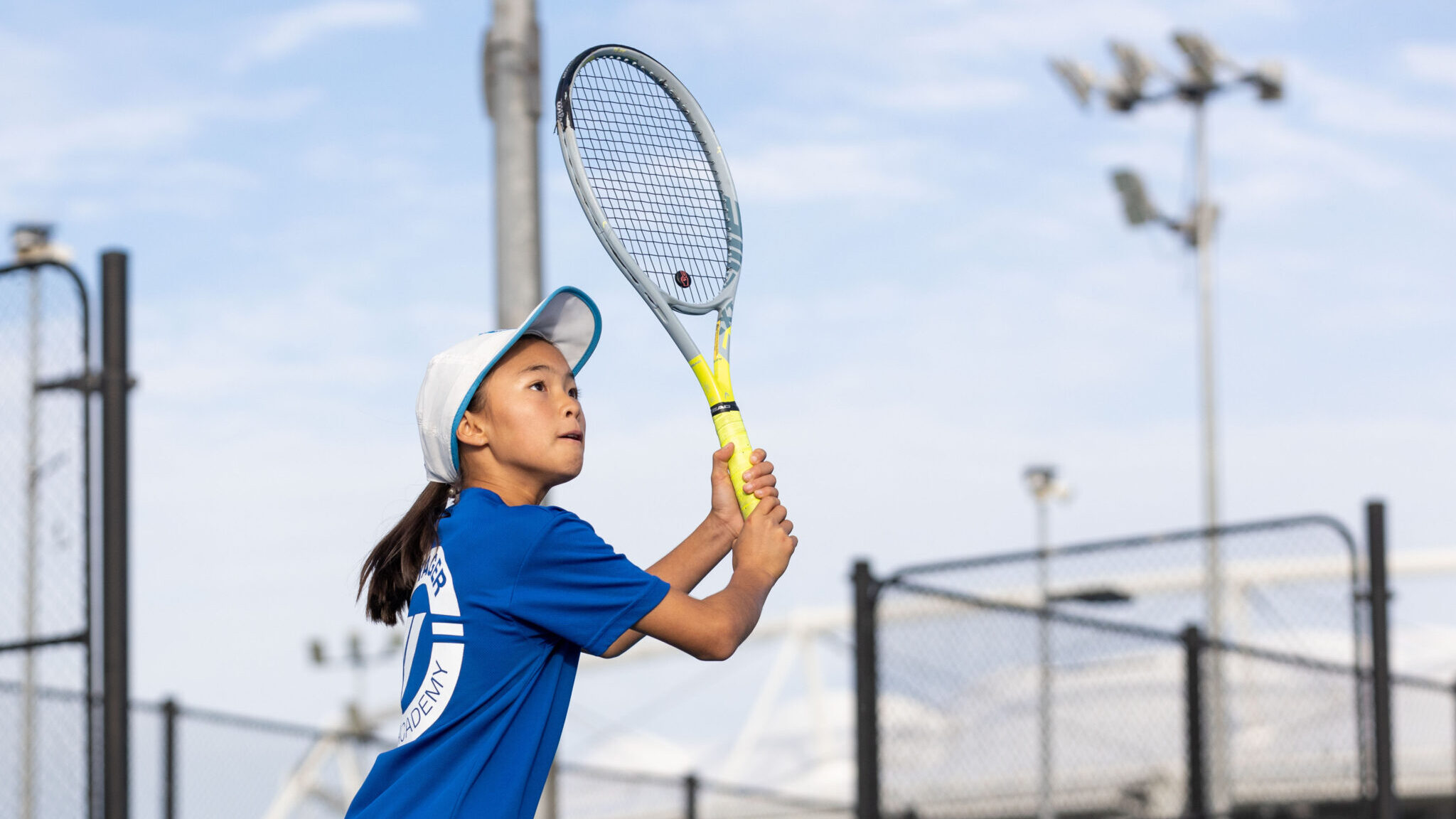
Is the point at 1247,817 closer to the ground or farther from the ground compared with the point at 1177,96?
closer to the ground

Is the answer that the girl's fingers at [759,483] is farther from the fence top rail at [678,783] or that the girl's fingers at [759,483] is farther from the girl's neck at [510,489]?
the fence top rail at [678,783]

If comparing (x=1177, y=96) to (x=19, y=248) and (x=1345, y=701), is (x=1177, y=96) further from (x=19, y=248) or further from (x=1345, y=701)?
(x=1345, y=701)

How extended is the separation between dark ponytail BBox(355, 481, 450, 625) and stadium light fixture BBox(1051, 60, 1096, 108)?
21.5 metres

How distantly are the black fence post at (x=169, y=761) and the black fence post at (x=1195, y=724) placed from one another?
12.5 ft

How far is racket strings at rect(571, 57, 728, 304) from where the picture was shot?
3.41 metres

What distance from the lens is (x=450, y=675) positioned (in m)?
2.74

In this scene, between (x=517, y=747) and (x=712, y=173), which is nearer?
(x=517, y=747)

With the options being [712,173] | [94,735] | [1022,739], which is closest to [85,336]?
[94,735]

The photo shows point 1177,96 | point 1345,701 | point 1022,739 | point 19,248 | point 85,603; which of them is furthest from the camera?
point 1177,96

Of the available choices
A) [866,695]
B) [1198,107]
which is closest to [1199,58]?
[1198,107]

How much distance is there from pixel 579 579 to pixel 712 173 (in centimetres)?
119

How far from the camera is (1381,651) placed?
6871 mm

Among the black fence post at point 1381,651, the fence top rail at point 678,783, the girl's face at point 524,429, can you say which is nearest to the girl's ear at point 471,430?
the girl's face at point 524,429

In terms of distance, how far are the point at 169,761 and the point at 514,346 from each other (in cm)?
431
